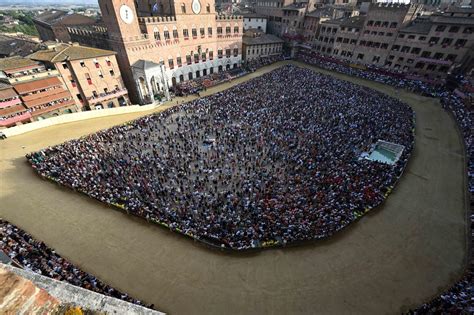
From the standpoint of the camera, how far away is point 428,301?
14148 millimetres

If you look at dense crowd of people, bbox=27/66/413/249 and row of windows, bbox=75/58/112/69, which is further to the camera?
row of windows, bbox=75/58/112/69

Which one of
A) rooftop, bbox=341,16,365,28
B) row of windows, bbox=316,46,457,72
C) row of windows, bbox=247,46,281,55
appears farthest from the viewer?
row of windows, bbox=247,46,281,55

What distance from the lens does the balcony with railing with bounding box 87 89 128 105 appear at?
116 feet

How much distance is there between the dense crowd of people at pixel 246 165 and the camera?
1838 centimetres

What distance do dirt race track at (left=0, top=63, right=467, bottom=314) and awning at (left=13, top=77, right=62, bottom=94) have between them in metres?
13.3

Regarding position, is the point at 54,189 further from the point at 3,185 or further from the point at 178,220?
the point at 178,220

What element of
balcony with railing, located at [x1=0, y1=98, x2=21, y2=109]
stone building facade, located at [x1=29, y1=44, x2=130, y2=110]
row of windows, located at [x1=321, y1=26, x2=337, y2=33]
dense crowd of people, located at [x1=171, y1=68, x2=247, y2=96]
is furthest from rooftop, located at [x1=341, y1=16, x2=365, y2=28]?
balcony with railing, located at [x1=0, y1=98, x2=21, y2=109]

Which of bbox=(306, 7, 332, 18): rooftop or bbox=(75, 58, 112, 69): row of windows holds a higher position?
bbox=(306, 7, 332, 18): rooftop

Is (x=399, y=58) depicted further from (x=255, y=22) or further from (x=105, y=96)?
(x=105, y=96)

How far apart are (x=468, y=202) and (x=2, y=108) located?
54637 millimetres

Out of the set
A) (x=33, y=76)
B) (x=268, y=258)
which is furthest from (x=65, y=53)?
(x=268, y=258)

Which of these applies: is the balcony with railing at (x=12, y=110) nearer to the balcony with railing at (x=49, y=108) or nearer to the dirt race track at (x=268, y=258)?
the balcony with railing at (x=49, y=108)

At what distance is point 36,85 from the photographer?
30.4 metres

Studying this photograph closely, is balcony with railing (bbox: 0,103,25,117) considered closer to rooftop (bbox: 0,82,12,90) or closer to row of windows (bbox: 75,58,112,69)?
rooftop (bbox: 0,82,12,90)
